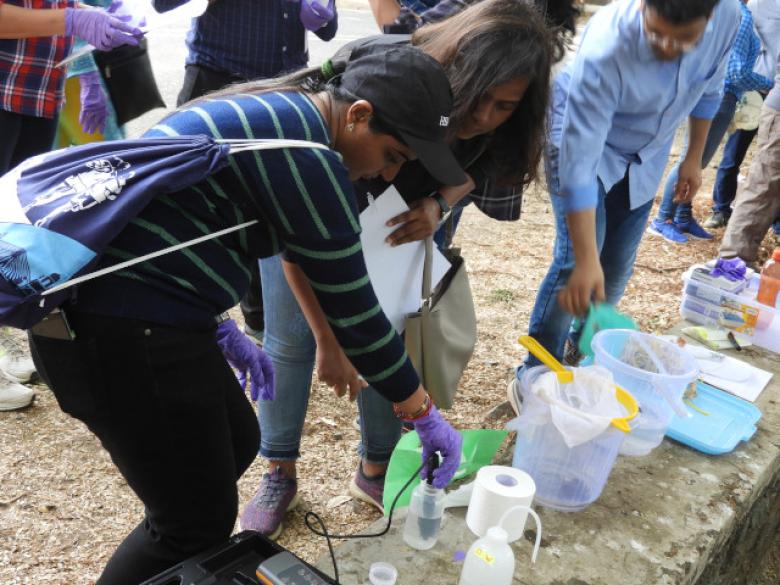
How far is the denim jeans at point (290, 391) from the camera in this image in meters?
1.98

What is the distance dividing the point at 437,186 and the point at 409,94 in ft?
2.47

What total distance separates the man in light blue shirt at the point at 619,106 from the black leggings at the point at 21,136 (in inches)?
70.0

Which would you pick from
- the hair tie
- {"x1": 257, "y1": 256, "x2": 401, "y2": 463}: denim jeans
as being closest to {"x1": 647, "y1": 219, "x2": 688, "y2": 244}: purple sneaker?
{"x1": 257, "y1": 256, "x2": 401, "y2": 463}: denim jeans

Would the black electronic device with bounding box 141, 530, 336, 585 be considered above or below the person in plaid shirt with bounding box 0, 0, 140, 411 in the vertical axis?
below

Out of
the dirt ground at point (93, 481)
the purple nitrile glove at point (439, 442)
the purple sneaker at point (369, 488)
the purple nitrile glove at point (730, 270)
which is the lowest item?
the dirt ground at point (93, 481)

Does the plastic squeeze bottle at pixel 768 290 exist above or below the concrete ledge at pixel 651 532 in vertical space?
above

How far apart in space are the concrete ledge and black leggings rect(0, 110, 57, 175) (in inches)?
70.6

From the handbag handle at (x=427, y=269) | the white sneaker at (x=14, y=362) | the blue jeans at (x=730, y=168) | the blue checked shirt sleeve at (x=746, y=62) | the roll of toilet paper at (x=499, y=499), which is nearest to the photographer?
the roll of toilet paper at (x=499, y=499)

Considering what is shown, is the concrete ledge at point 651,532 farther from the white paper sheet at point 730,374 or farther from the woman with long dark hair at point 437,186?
the woman with long dark hair at point 437,186

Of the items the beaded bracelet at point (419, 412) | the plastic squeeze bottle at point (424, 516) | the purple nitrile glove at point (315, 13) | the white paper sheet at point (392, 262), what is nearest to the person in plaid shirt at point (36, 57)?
the purple nitrile glove at point (315, 13)

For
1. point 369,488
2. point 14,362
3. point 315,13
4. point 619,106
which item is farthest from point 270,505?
point 315,13

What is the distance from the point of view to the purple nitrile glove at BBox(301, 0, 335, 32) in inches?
113

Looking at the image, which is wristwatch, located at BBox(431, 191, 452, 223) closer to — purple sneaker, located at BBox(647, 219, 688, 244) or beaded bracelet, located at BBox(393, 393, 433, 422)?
beaded bracelet, located at BBox(393, 393, 433, 422)

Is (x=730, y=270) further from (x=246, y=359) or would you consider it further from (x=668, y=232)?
(x=668, y=232)
